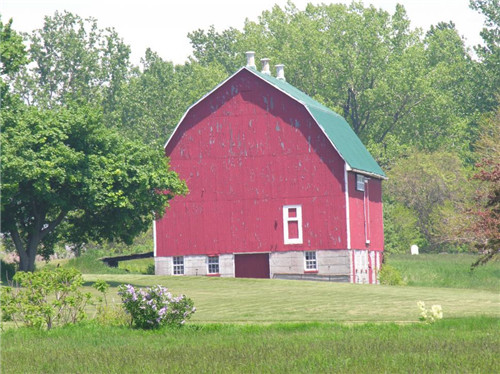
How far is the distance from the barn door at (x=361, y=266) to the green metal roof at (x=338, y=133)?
471cm

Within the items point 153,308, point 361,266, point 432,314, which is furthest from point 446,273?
point 153,308

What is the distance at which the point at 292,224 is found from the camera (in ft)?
196

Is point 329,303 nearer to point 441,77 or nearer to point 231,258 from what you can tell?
point 231,258

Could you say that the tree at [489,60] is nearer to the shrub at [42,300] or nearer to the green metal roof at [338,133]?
the green metal roof at [338,133]

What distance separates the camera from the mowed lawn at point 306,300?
33.4 meters

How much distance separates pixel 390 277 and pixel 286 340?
3871cm

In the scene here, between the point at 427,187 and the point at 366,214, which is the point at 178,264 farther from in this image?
the point at 427,187

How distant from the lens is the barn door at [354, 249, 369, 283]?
196 ft

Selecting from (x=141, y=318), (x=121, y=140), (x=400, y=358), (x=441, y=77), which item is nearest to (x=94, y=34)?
(x=441, y=77)

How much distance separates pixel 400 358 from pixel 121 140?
32684 millimetres

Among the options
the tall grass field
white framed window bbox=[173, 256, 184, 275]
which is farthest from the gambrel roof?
the tall grass field

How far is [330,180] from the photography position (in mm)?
59219

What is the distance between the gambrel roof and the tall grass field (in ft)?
54.0

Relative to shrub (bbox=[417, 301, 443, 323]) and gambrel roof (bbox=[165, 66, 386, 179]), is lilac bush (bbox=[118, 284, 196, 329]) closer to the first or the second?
shrub (bbox=[417, 301, 443, 323])
